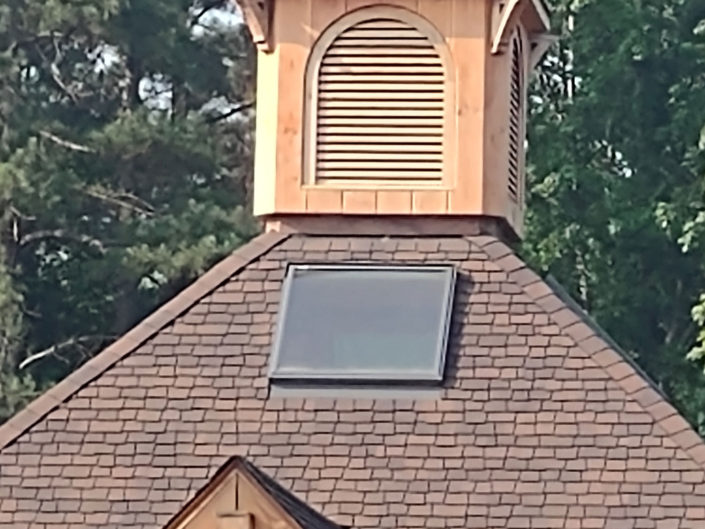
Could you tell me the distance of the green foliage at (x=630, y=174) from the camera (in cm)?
2397

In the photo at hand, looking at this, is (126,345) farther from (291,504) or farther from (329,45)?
(329,45)

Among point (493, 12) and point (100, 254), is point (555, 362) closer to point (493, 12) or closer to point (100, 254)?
point (493, 12)

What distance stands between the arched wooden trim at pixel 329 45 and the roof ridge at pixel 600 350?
0.55m

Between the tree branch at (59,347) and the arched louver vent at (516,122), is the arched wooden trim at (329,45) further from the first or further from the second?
the tree branch at (59,347)

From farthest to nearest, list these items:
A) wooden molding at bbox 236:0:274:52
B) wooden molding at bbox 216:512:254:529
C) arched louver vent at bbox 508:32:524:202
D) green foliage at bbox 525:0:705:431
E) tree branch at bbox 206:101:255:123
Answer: tree branch at bbox 206:101:255:123 < green foliage at bbox 525:0:705:431 < arched louver vent at bbox 508:32:524:202 < wooden molding at bbox 236:0:274:52 < wooden molding at bbox 216:512:254:529

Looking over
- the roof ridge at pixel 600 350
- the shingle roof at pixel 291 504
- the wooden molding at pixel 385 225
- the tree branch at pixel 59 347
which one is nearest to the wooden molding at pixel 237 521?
the shingle roof at pixel 291 504

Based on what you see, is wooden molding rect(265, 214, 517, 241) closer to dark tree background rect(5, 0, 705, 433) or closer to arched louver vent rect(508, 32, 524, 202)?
arched louver vent rect(508, 32, 524, 202)

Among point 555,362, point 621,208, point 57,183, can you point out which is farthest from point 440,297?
point 57,183

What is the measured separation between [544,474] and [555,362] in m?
0.61

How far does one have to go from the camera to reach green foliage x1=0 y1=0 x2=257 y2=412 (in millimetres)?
25953

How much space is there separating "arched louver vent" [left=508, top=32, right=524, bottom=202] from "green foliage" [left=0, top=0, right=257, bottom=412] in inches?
517

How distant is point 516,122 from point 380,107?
37.4 inches

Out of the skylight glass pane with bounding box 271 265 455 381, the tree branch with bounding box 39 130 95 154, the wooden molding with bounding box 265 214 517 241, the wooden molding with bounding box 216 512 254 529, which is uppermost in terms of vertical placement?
the tree branch with bounding box 39 130 95 154

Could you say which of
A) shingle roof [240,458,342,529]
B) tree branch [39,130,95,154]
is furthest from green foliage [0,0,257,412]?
shingle roof [240,458,342,529]
